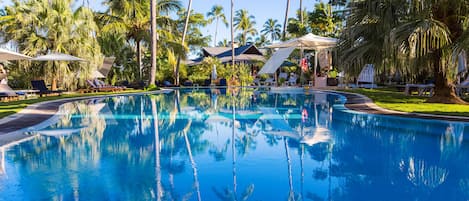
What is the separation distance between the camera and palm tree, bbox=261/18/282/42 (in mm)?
57938

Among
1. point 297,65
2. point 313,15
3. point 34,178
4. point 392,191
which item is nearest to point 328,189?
point 392,191

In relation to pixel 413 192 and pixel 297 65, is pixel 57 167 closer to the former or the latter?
pixel 413 192

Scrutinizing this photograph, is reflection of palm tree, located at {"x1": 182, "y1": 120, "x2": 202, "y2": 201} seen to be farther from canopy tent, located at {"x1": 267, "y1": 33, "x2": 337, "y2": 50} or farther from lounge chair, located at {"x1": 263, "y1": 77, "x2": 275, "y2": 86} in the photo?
lounge chair, located at {"x1": 263, "y1": 77, "x2": 275, "y2": 86}

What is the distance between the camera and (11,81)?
22.4m

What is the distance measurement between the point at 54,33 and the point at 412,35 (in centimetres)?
1719

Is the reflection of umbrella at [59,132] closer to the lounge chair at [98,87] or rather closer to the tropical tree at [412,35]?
the tropical tree at [412,35]

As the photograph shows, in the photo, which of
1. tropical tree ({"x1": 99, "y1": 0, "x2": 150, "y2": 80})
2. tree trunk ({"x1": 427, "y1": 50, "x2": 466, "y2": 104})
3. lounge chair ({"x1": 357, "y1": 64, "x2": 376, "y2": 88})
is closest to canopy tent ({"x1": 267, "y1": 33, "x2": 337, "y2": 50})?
lounge chair ({"x1": 357, "y1": 64, "x2": 376, "y2": 88})

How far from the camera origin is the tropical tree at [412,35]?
35.8 feet

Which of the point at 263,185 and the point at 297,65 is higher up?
the point at 297,65

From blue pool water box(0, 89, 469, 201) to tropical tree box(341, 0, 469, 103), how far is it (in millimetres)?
2836

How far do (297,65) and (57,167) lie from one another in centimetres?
2659

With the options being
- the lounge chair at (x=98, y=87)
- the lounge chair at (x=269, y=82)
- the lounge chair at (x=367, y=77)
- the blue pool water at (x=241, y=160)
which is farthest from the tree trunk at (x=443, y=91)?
the lounge chair at (x=269, y=82)

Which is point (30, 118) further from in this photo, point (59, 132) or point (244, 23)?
point (244, 23)

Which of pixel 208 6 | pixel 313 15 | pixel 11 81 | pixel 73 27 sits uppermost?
pixel 208 6
